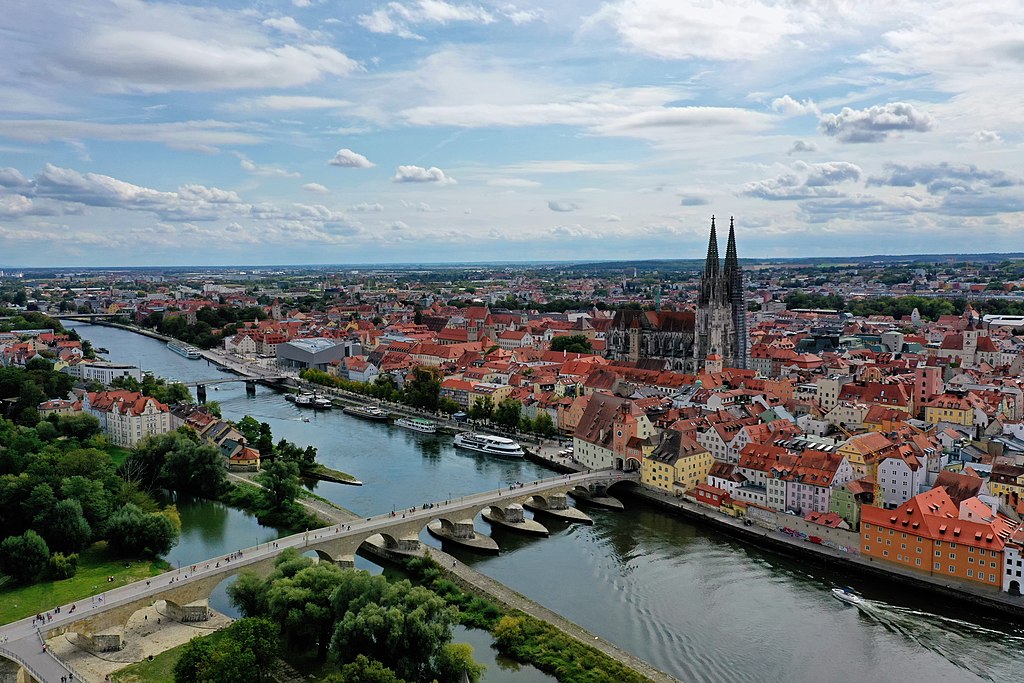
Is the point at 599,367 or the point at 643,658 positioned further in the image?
the point at 599,367

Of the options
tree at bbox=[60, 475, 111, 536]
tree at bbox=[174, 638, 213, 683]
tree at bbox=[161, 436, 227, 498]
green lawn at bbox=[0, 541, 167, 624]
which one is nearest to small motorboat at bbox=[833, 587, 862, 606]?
tree at bbox=[174, 638, 213, 683]

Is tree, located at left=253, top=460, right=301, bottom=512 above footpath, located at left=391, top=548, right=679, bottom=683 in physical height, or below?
above

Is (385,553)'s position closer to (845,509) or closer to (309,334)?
(845,509)

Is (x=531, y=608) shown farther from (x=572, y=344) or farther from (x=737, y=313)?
(x=572, y=344)

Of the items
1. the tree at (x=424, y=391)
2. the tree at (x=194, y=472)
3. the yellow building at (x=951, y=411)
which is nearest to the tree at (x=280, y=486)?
the tree at (x=194, y=472)

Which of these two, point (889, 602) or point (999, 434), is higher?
point (999, 434)

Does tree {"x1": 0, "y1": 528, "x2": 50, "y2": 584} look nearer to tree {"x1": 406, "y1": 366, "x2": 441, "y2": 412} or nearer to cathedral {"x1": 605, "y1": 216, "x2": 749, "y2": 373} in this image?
tree {"x1": 406, "y1": 366, "x2": 441, "y2": 412}

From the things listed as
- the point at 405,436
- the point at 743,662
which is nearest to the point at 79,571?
the point at 743,662
